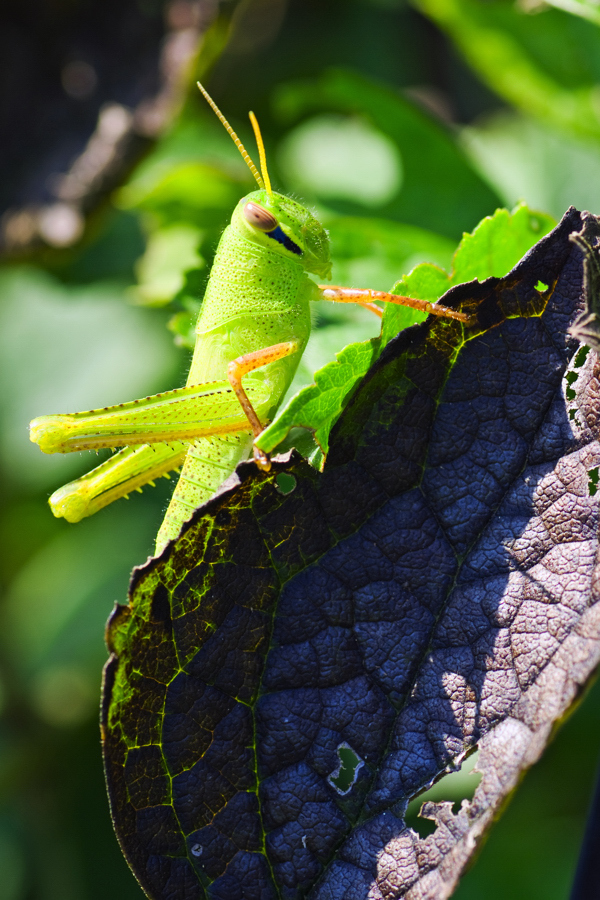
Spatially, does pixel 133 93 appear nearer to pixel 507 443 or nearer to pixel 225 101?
pixel 225 101

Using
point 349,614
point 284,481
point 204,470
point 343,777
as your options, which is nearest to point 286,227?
point 204,470

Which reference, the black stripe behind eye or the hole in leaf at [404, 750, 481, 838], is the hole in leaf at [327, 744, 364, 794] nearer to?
the hole in leaf at [404, 750, 481, 838]

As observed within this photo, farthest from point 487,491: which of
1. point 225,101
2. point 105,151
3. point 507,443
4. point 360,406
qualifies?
point 225,101

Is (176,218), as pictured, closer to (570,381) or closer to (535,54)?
(535,54)

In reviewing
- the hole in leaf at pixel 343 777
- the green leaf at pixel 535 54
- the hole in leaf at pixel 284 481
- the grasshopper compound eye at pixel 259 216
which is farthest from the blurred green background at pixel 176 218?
the hole in leaf at pixel 343 777

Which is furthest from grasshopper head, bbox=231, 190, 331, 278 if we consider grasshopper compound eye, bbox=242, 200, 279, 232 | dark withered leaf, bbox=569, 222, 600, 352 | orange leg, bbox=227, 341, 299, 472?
dark withered leaf, bbox=569, 222, 600, 352

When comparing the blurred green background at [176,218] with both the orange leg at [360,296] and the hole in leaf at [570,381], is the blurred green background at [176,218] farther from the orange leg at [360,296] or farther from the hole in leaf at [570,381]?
the hole in leaf at [570,381]

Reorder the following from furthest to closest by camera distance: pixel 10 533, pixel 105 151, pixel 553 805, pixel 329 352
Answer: pixel 10 533, pixel 553 805, pixel 105 151, pixel 329 352
